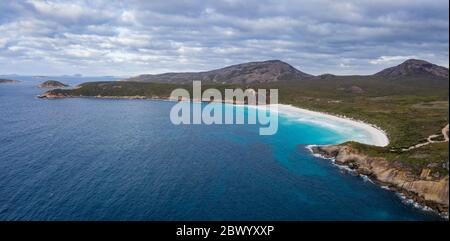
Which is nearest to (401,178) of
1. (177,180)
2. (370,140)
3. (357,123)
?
(370,140)

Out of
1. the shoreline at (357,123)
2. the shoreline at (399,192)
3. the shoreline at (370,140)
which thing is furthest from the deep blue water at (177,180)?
the shoreline at (357,123)

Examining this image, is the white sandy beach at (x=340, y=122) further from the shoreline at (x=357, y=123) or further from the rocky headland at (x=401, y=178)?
the rocky headland at (x=401, y=178)

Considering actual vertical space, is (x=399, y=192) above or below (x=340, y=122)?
below

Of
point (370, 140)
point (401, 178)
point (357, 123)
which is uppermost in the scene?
point (357, 123)

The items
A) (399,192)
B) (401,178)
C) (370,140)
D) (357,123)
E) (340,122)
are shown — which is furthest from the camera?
(340,122)

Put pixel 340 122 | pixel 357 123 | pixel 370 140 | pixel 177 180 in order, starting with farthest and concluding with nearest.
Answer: pixel 340 122 → pixel 357 123 → pixel 370 140 → pixel 177 180

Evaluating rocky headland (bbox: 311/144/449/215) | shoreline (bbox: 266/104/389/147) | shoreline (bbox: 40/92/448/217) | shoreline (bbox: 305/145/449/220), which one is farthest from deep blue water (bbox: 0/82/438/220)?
shoreline (bbox: 266/104/389/147)

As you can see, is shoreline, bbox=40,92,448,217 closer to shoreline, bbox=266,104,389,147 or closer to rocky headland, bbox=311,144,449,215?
shoreline, bbox=266,104,389,147

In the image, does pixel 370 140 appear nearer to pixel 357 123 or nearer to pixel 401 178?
pixel 357 123

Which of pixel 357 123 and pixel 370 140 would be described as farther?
pixel 357 123
